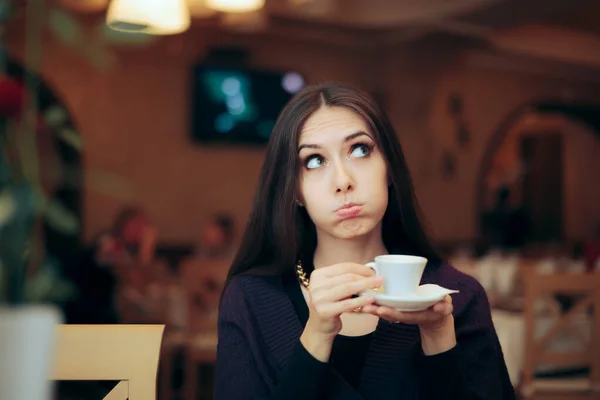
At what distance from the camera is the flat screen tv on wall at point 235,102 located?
7.46 metres

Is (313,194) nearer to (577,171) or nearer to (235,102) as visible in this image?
(235,102)

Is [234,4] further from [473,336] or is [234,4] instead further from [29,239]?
[29,239]

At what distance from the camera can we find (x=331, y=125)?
4.56ft

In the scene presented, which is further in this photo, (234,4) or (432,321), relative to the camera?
(234,4)

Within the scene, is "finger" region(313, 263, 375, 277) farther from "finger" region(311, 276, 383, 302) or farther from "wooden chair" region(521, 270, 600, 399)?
"wooden chair" region(521, 270, 600, 399)

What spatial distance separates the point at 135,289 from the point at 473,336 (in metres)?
3.77

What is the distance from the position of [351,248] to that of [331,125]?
254mm

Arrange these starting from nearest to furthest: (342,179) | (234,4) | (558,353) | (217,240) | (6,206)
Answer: (6,206) < (342,179) < (558,353) < (234,4) < (217,240)

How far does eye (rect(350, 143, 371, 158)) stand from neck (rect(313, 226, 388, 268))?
173 millimetres

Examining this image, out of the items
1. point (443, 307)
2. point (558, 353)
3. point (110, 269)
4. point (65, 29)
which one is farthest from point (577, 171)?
point (65, 29)

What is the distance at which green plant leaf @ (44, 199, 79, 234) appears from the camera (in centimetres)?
57

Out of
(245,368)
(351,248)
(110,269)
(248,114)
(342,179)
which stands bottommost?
(245,368)

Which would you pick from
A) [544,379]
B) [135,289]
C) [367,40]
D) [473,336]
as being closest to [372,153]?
[473,336]

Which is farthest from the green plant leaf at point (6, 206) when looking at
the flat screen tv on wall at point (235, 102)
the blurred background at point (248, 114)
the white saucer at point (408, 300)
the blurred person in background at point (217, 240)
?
the flat screen tv on wall at point (235, 102)
